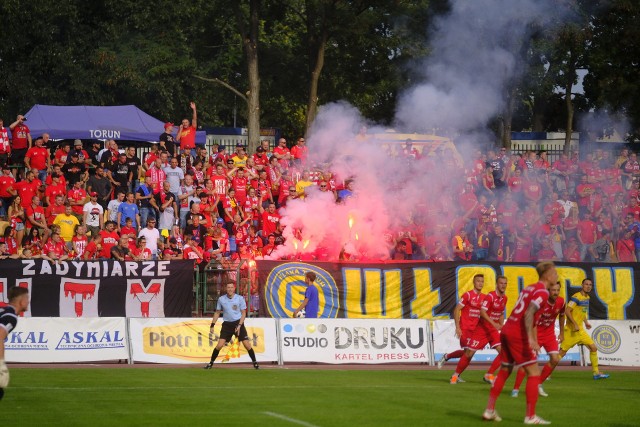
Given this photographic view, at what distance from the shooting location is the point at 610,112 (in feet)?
126

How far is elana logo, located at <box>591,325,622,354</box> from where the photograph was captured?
77.8 ft

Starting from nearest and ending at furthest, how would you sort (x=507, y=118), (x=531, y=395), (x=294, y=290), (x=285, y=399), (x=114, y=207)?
1. (x=531, y=395)
2. (x=285, y=399)
3. (x=294, y=290)
4. (x=114, y=207)
5. (x=507, y=118)

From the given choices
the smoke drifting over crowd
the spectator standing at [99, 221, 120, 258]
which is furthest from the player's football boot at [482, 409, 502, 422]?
the spectator standing at [99, 221, 120, 258]

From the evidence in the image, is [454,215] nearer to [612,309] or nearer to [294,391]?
[612,309]

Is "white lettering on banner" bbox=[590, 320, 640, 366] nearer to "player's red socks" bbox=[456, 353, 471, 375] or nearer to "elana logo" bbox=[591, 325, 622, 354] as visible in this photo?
"elana logo" bbox=[591, 325, 622, 354]

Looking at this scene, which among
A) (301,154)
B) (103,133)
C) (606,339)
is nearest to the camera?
(606,339)

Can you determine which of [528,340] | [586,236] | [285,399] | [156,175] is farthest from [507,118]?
[528,340]

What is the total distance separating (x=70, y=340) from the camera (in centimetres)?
2202

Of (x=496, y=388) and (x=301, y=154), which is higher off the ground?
(x=301, y=154)

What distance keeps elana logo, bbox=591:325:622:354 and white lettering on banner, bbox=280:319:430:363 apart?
13.0ft

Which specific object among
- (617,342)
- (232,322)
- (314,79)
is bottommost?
(617,342)

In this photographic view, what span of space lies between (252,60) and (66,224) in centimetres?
1522

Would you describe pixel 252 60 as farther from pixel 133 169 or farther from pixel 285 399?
pixel 285 399

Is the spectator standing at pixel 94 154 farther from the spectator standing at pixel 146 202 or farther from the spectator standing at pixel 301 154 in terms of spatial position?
the spectator standing at pixel 301 154
